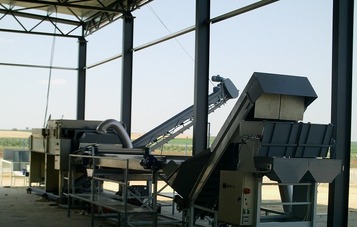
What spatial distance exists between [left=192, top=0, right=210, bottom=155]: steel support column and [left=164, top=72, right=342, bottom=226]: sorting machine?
3.82 metres

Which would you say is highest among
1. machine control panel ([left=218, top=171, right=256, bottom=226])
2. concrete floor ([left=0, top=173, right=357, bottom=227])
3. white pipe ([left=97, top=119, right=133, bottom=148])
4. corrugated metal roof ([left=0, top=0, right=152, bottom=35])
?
corrugated metal roof ([left=0, top=0, right=152, bottom=35])

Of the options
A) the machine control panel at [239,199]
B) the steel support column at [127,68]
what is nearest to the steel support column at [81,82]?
the steel support column at [127,68]

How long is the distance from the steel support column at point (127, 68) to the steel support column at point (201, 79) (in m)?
5.16

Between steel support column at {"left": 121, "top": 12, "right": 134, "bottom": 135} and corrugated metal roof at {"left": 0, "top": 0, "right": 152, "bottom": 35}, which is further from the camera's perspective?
corrugated metal roof at {"left": 0, "top": 0, "right": 152, "bottom": 35}

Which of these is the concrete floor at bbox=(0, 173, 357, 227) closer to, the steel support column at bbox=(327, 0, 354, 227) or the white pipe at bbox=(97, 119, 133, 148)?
the white pipe at bbox=(97, 119, 133, 148)

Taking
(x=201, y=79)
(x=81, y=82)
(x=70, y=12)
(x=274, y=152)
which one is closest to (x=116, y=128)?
(x=201, y=79)

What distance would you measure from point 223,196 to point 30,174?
10510 mm

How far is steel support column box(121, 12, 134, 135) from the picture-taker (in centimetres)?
1598

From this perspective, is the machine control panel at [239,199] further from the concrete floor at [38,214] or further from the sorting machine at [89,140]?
the concrete floor at [38,214]

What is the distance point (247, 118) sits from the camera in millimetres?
6738

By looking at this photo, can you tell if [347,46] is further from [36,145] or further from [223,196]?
[36,145]

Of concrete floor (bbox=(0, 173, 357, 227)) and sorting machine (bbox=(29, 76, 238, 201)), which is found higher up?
sorting machine (bbox=(29, 76, 238, 201))

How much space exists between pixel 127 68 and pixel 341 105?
366 inches

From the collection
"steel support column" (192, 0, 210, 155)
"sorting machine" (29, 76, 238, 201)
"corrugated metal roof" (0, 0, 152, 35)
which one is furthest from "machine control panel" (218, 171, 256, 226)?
"corrugated metal roof" (0, 0, 152, 35)
